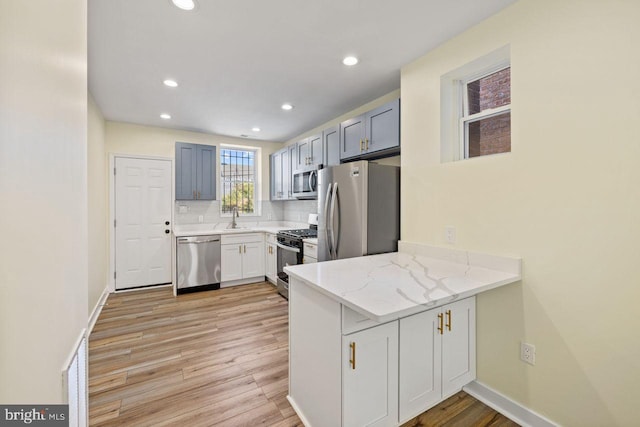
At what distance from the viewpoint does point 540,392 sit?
65.7 inches

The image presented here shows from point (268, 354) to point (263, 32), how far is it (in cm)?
266

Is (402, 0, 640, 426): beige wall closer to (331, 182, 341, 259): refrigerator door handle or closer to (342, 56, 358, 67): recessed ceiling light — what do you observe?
(342, 56, 358, 67): recessed ceiling light

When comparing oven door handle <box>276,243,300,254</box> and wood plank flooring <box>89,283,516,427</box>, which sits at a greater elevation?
oven door handle <box>276,243,300,254</box>

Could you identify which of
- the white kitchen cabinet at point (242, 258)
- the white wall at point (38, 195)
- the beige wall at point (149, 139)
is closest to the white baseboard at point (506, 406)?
the white wall at point (38, 195)

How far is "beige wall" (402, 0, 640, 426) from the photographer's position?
53.7 inches

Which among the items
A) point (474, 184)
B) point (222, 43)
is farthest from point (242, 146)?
point (474, 184)

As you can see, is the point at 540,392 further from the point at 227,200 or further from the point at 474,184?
the point at 227,200

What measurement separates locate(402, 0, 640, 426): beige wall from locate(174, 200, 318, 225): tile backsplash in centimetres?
304

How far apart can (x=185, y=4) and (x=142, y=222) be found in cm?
358

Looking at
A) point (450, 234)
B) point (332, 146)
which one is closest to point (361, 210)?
point (450, 234)

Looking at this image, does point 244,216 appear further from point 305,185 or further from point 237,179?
point 305,185

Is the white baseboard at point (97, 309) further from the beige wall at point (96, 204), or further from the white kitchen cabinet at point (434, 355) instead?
the white kitchen cabinet at point (434, 355)

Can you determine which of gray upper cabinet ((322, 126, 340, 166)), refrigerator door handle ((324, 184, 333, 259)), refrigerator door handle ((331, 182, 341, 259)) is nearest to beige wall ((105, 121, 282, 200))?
gray upper cabinet ((322, 126, 340, 166))

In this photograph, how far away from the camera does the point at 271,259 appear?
454cm
